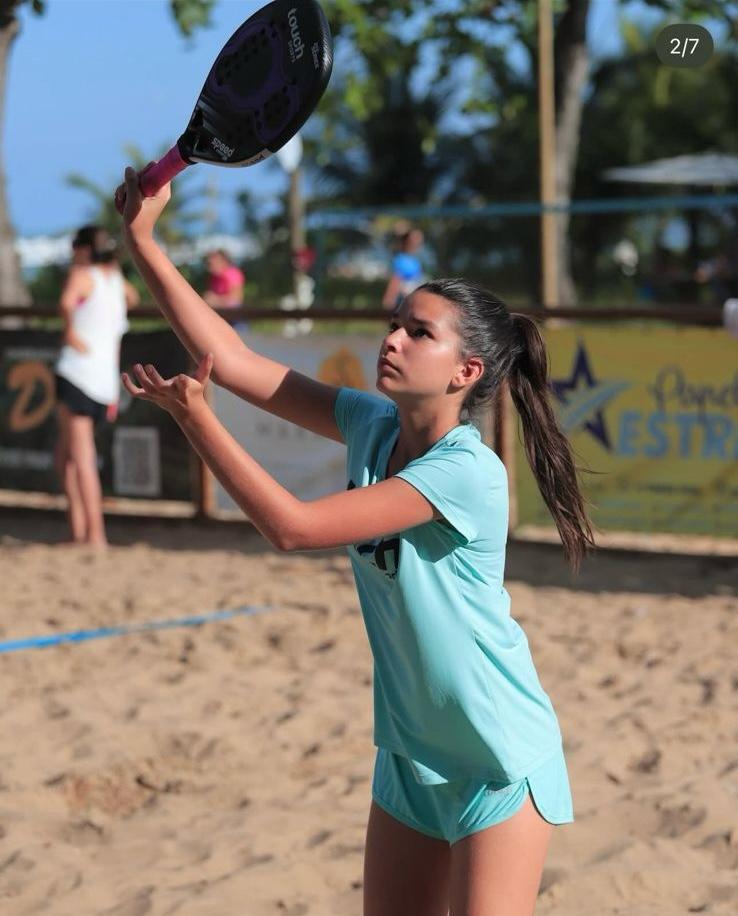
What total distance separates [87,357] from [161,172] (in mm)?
5433

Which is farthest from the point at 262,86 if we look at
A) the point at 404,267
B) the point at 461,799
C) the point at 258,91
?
the point at 404,267

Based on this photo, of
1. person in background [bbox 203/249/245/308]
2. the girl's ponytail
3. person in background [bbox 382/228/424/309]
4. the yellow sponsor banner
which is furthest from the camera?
person in background [bbox 382/228/424/309]

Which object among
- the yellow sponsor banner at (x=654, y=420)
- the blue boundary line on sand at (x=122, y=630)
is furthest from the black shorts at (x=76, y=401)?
the yellow sponsor banner at (x=654, y=420)

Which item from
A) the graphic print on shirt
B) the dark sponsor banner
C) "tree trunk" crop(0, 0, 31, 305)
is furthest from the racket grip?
"tree trunk" crop(0, 0, 31, 305)

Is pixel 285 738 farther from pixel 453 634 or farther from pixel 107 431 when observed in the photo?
pixel 107 431

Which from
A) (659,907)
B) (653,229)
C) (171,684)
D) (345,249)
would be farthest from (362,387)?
(345,249)

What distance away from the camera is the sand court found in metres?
3.51

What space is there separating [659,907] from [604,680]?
2006mm

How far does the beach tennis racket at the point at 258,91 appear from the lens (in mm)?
2197

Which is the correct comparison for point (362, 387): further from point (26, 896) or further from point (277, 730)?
point (26, 896)

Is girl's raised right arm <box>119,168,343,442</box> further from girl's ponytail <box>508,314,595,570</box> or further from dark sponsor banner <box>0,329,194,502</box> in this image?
dark sponsor banner <box>0,329,194,502</box>

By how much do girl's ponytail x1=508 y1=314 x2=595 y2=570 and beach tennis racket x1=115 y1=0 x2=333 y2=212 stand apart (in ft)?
1.87

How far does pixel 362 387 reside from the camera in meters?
8.06

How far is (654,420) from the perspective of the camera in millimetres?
7328
